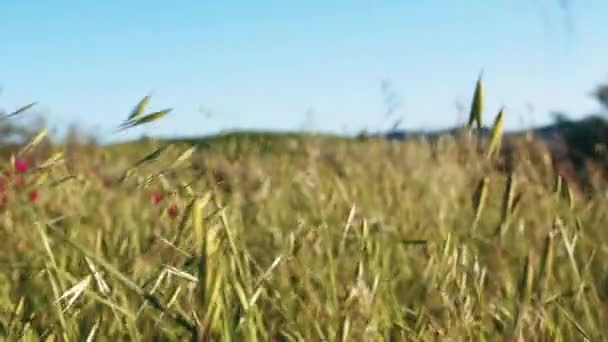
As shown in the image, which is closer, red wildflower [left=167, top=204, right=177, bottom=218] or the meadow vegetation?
the meadow vegetation

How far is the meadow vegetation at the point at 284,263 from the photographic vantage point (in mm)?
899

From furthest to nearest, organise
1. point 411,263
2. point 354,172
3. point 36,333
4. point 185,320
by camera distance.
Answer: point 354,172, point 411,263, point 36,333, point 185,320

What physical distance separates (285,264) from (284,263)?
0.36 feet

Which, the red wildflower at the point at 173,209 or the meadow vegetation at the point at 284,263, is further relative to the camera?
the red wildflower at the point at 173,209

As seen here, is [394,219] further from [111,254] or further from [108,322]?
[108,322]

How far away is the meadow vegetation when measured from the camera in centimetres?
90

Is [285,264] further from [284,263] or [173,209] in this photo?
[173,209]

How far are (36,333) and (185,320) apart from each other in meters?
0.88

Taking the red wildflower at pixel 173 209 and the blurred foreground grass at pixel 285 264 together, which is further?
the red wildflower at pixel 173 209

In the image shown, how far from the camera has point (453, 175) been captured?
5809 mm

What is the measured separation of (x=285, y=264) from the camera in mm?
1980

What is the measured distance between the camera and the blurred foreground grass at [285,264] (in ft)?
2.94

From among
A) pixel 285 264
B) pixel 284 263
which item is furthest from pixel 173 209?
pixel 284 263

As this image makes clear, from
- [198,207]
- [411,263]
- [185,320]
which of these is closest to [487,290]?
[411,263]
